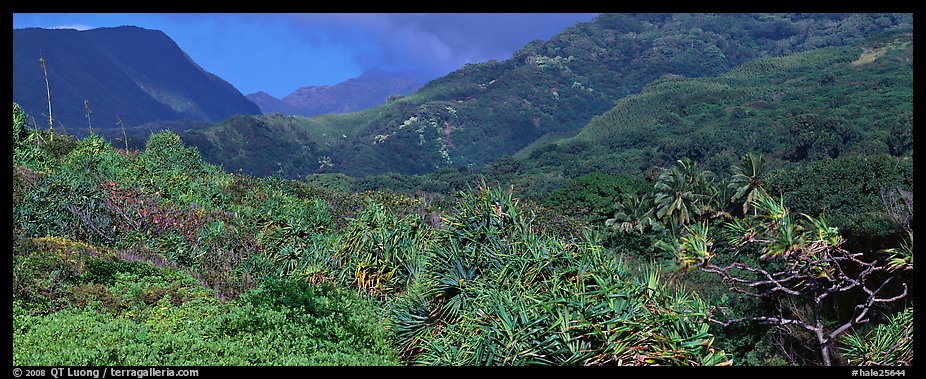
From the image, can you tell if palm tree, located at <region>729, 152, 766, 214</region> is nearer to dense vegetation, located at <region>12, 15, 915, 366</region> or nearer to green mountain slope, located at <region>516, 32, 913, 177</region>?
dense vegetation, located at <region>12, 15, 915, 366</region>

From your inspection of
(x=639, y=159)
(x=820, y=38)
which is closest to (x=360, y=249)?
(x=639, y=159)

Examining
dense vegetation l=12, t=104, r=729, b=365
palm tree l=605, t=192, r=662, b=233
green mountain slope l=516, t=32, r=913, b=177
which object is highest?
green mountain slope l=516, t=32, r=913, b=177

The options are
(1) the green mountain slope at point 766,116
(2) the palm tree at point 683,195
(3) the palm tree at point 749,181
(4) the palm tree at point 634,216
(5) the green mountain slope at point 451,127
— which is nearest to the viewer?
(2) the palm tree at point 683,195

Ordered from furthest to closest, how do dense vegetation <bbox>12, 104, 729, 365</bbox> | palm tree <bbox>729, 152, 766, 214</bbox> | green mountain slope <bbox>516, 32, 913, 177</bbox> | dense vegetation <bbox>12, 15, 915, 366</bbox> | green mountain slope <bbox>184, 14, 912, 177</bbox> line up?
green mountain slope <bbox>184, 14, 912, 177</bbox> < green mountain slope <bbox>516, 32, 913, 177</bbox> < palm tree <bbox>729, 152, 766, 214</bbox> < dense vegetation <bbox>12, 15, 915, 366</bbox> < dense vegetation <bbox>12, 104, 729, 365</bbox>

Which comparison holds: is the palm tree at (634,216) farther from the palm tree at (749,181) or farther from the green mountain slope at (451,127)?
the green mountain slope at (451,127)

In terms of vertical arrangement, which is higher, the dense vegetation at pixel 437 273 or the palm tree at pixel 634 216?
the dense vegetation at pixel 437 273

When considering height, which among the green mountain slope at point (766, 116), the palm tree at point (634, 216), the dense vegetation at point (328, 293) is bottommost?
the palm tree at point (634, 216)

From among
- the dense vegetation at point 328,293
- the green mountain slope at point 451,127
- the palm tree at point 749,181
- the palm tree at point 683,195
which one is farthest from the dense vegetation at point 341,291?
the green mountain slope at point 451,127

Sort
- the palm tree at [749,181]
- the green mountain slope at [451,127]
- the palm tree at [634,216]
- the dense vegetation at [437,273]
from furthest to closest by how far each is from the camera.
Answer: the green mountain slope at [451,127] < the palm tree at [634,216] < the palm tree at [749,181] < the dense vegetation at [437,273]

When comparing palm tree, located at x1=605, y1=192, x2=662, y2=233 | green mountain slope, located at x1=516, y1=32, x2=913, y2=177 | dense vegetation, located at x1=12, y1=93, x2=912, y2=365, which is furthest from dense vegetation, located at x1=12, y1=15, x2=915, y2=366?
green mountain slope, located at x1=516, y1=32, x2=913, y2=177

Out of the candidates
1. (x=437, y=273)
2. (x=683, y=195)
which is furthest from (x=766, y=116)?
(x=437, y=273)

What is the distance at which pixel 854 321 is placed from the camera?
9086 mm

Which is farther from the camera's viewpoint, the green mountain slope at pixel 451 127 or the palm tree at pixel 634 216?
the green mountain slope at pixel 451 127

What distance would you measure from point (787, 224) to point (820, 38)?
211 m
